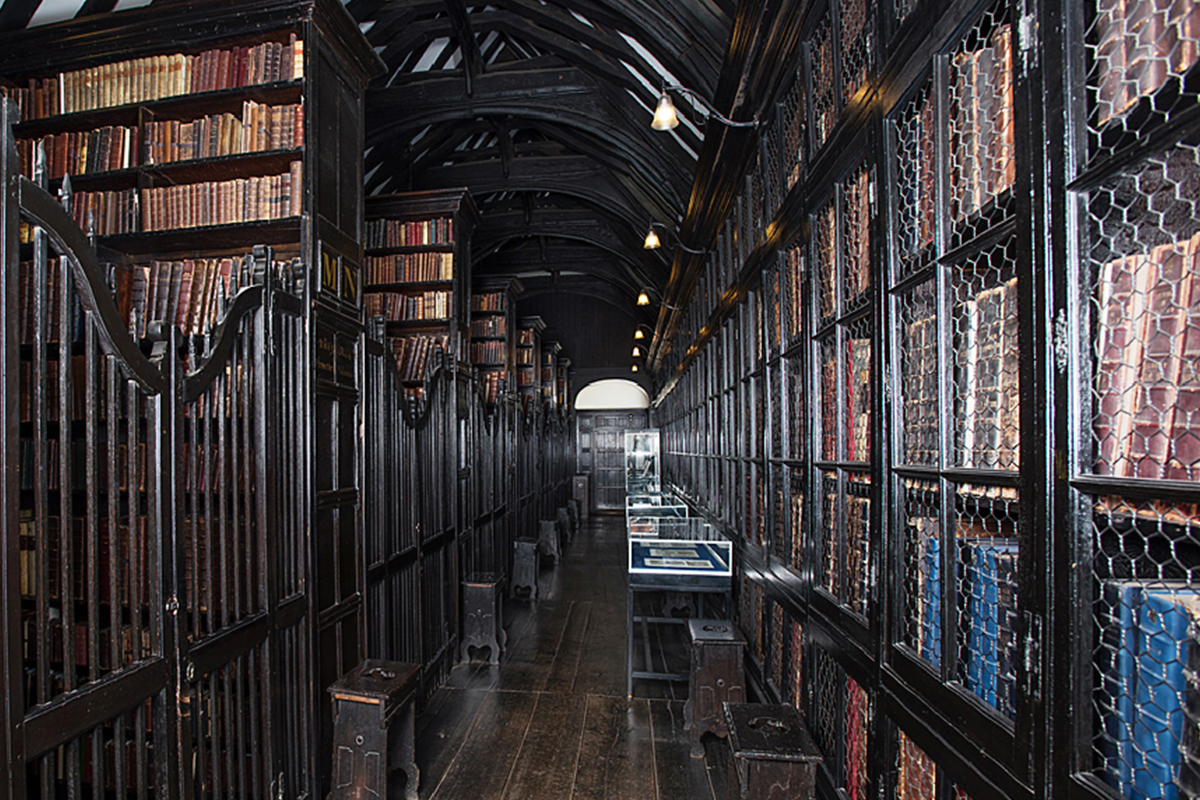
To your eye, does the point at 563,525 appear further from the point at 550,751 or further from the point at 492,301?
the point at 550,751

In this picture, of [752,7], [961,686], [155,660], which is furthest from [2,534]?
[752,7]

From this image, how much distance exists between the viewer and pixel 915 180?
5.08 feet

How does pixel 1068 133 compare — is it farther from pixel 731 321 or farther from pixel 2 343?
pixel 731 321

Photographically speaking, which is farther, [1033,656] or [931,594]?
[931,594]

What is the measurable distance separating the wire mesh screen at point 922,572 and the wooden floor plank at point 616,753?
1.73 meters

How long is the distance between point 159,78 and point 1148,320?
4312mm

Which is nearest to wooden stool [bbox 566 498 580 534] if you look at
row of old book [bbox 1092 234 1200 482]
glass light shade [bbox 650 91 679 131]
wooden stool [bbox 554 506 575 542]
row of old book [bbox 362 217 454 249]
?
wooden stool [bbox 554 506 575 542]

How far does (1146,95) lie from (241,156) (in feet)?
11.9

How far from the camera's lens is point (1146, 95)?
846 millimetres

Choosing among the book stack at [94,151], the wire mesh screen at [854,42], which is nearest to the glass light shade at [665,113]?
the wire mesh screen at [854,42]

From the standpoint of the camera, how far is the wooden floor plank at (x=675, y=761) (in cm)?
273

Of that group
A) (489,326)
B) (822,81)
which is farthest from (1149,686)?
(489,326)

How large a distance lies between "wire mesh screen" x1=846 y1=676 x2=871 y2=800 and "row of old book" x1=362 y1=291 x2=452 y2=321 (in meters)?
4.87

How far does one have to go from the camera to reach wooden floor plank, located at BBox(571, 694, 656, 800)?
108 inches
